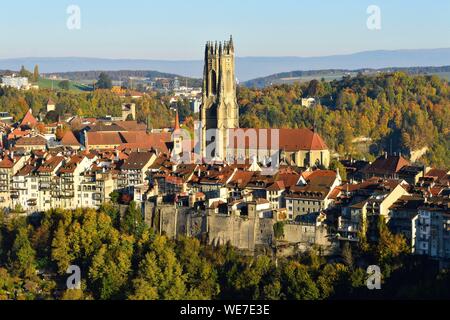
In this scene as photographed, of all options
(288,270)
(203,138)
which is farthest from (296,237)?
(203,138)

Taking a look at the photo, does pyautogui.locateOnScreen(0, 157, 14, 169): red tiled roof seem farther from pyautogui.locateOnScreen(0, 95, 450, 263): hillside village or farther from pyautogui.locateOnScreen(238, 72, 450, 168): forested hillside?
pyautogui.locateOnScreen(238, 72, 450, 168): forested hillside

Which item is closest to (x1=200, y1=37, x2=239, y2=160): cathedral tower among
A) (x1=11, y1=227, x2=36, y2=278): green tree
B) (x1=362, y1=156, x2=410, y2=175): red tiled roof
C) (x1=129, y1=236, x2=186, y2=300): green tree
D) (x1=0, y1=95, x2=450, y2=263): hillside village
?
(x1=0, y1=95, x2=450, y2=263): hillside village

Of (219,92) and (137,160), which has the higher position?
(219,92)

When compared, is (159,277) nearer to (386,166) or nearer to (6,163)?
(6,163)

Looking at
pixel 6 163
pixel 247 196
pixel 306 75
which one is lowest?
pixel 306 75

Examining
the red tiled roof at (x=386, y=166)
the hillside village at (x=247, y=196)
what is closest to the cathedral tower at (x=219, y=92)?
the hillside village at (x=247, y=196)

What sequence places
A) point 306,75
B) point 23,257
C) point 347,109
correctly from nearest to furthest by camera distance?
1. point 23,257
2. point 347,109
3. point 306,75

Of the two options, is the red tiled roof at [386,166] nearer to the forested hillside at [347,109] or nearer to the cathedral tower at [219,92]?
the cathedral tower at [219,92]

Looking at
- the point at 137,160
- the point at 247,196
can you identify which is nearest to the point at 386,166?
the point at 247,196
